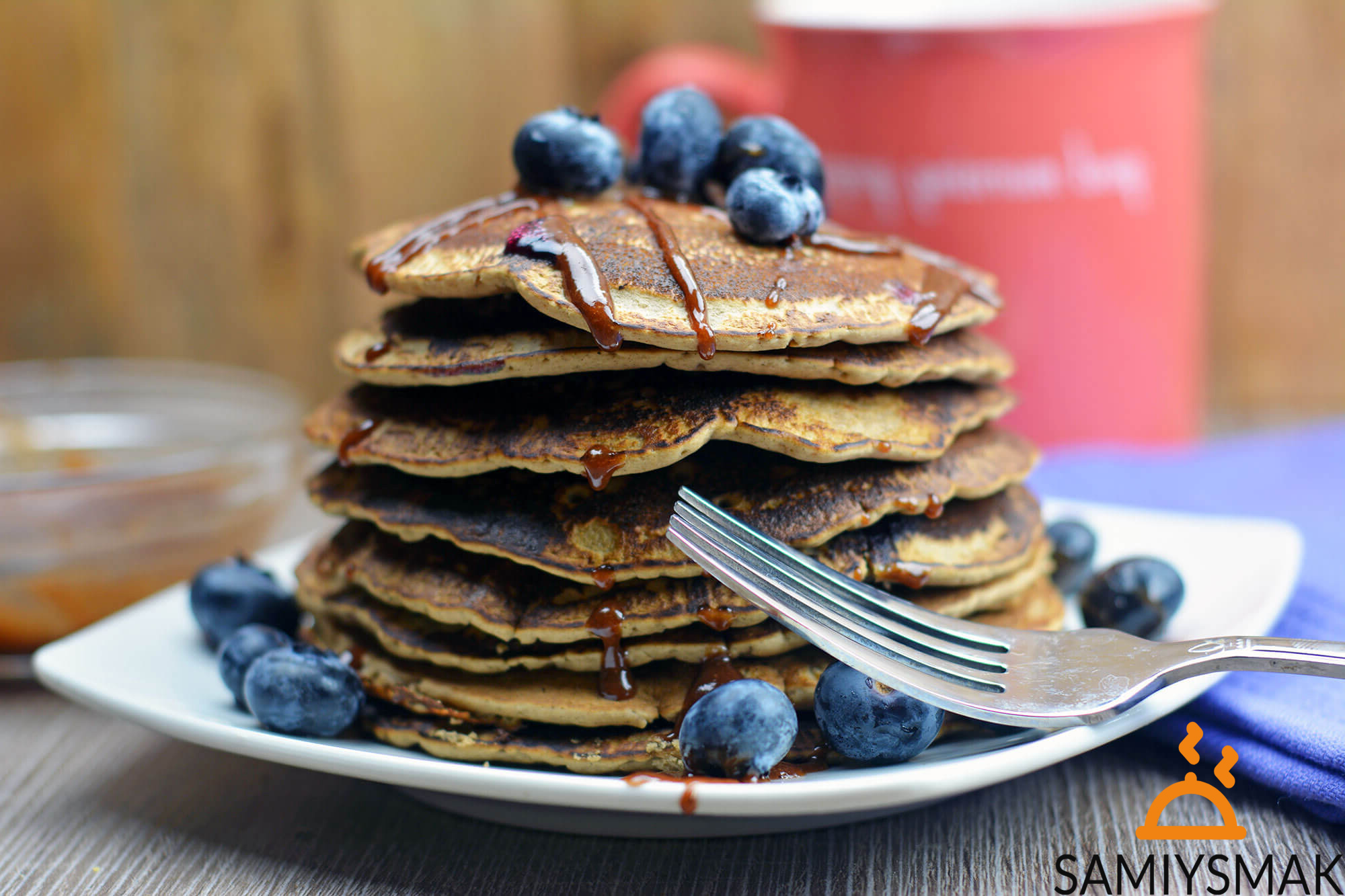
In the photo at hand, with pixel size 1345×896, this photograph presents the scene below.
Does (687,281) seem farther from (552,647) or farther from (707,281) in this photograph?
(552,647)

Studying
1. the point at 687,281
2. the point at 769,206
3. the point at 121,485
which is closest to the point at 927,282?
the point at 769,206

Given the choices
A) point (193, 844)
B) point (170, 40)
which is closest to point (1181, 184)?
point (193, 844)

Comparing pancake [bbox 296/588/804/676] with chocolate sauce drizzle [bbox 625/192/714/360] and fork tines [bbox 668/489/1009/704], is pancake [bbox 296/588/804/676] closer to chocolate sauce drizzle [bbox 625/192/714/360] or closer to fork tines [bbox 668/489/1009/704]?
fork tines [bbox 668/489/1009/704]

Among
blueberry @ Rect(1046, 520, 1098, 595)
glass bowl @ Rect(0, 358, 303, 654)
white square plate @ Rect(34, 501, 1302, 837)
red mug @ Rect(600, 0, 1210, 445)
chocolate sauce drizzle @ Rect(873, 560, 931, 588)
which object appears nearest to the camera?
white square plate @ Rect(34, 501, 1302, 837)

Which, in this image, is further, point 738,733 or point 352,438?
point 352,438

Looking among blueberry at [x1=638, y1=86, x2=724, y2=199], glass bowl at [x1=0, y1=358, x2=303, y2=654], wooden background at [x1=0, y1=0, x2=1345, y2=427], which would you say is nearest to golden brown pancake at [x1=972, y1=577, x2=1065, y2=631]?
blueberry at [x1=638, y1=86, x2=724, y2=199]

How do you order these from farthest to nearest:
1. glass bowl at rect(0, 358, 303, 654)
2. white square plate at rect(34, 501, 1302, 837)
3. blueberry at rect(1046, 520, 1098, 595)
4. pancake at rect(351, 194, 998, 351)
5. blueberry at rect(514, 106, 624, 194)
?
glass bowl at rect(0, 358, 303, 654), blueberry at rect(1046, 520, 1098, 595), blueberry at rect(514, 106, 624, 194), pancake at rect(351, 194, 998, 351), white square plate at rect(34, 501, 1302, 837)
